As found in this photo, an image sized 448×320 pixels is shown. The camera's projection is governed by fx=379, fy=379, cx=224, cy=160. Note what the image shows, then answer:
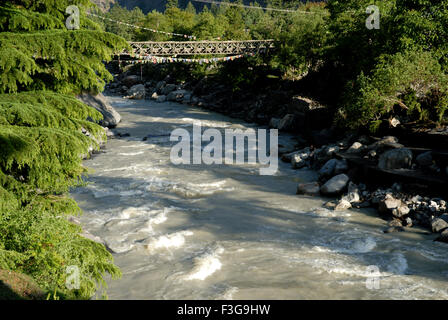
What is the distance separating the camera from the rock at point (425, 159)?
1250cm

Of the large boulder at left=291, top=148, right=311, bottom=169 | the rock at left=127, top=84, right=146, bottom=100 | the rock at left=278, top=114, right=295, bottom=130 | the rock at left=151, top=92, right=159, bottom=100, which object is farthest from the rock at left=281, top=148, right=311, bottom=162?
the rock at left=127, top=84, right=146, bottom=100

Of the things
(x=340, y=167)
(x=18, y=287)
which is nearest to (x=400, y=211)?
(x=340, y=167)

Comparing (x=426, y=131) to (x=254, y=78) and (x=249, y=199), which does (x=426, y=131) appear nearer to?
(x=249, y=199)

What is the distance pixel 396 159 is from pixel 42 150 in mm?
11753

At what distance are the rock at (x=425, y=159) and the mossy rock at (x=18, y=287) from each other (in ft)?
39.5

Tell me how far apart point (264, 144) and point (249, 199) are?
859 centimetres

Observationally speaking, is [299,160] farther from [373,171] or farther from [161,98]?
[161,98]

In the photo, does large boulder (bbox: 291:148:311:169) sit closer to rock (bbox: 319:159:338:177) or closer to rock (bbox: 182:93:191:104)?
rock (bbox: 319:159:338:177)

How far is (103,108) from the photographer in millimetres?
25078

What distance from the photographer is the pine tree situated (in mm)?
4508

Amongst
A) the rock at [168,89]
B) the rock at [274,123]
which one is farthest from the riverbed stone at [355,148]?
the rock at [168,89]

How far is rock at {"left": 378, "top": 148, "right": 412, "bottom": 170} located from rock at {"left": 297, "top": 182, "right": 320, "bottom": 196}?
235cm

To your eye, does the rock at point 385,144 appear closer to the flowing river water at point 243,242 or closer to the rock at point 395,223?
the flowing river water at point 243,242
